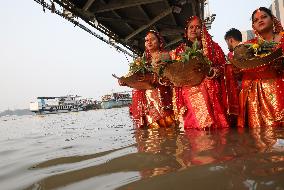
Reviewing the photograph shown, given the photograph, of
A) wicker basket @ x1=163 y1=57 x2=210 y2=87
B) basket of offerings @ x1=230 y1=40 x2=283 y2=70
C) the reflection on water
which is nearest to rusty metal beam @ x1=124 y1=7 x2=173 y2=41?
wicker basket @ x1=163 y1=57 x2=210 y2=87

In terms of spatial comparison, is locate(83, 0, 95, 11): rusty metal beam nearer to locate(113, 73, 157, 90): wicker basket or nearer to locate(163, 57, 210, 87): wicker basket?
locate(113, 73, 157, 90): wicker basket

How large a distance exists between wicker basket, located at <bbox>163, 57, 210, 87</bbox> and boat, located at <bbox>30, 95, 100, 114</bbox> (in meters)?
33.4

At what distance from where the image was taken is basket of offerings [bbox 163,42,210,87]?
3.13 metres

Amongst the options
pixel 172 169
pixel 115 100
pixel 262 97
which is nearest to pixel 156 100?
pixel 262 97

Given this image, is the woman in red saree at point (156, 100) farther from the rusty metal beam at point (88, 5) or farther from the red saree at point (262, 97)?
the rusty metal beam at point (88, 5)

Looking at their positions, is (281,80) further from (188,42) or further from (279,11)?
(279,11)

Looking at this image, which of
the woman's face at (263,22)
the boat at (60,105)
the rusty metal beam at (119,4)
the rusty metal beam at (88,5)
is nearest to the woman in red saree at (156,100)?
the woman's face at (263,22)

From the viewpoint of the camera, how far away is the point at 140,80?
4.12m

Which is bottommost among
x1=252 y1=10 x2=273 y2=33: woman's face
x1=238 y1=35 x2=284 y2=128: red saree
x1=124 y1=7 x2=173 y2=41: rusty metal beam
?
x1=238 y1=35 x2=284 y2=128: red saree

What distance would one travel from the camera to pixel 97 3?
711 centimetres

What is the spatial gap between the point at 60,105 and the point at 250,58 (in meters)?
37.1

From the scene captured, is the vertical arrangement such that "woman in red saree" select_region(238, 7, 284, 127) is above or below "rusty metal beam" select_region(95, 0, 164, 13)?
below

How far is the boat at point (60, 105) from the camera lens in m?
34.8

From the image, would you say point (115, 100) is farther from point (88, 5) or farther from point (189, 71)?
point (189, 71)
